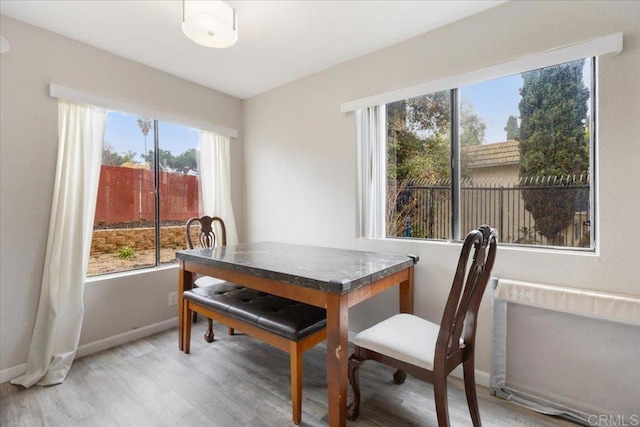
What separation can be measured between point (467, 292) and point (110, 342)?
259 cm

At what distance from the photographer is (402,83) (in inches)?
85.8

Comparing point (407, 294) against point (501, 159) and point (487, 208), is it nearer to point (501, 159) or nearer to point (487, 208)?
point (487, 208)

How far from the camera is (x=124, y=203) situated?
2533mm

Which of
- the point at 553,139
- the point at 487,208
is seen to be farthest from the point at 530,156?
the point at 487,208

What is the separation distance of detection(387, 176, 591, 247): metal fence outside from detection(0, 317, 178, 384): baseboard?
213 centimetres

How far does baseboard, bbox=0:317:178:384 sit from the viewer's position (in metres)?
1.90

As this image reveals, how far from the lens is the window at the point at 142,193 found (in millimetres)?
2434

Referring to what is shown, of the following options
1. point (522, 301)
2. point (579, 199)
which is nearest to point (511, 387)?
point (522, 301)

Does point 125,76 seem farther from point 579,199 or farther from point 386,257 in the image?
point 579,199

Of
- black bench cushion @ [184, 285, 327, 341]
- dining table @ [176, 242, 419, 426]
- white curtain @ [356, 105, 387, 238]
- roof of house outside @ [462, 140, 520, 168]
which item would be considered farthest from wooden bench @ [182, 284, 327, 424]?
roof of house outside @ [462, 140, 520, 168]

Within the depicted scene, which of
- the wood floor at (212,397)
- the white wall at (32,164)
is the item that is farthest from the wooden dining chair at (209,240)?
the white wall at (32,164)

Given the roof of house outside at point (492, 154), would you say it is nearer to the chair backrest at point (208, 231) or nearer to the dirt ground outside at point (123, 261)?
the chair backrest at point (208, 231)

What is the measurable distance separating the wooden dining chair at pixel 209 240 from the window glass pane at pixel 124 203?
1.26 ft

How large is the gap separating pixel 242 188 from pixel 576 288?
2.95 meters
